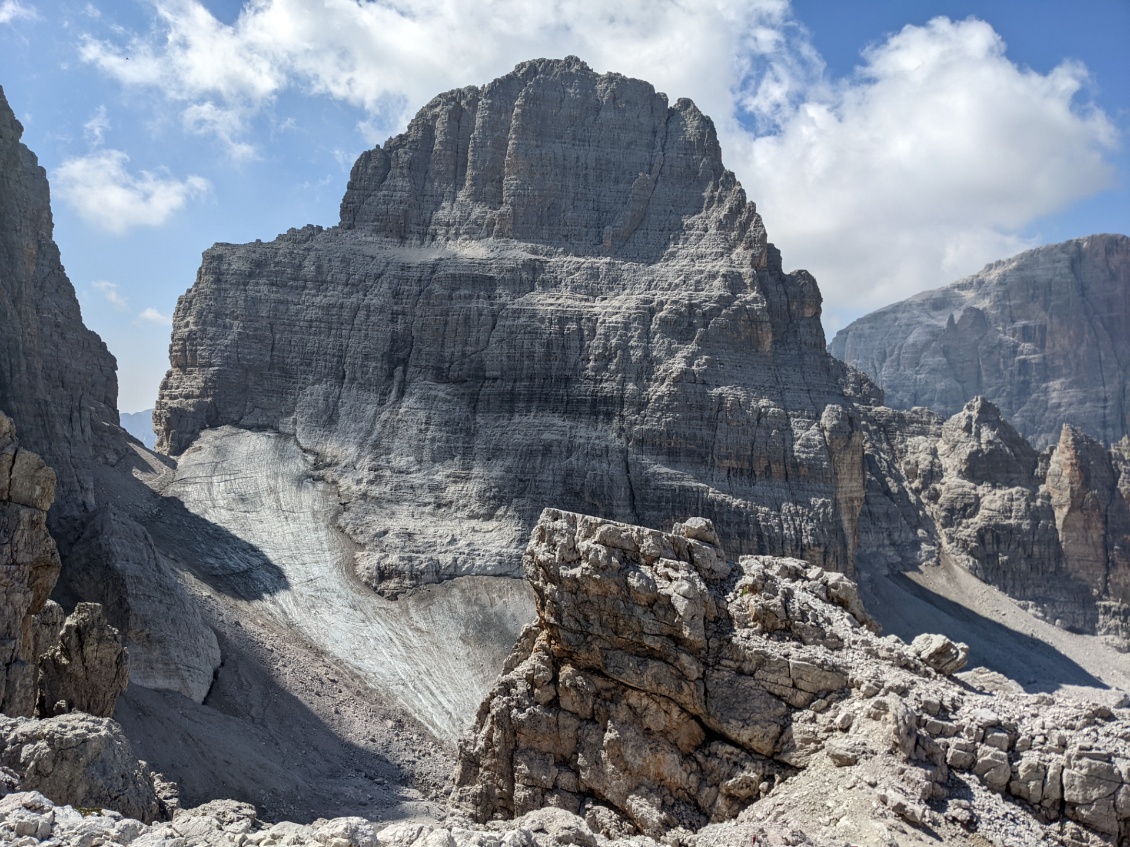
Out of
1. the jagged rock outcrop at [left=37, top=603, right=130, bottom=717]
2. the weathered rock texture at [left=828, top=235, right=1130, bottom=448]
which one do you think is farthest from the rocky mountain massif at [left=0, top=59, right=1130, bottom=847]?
the weathered rock texture at [left=828, top=235, right=1130, bottom=448]

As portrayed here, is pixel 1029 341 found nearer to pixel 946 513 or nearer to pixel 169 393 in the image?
pixel 946 513

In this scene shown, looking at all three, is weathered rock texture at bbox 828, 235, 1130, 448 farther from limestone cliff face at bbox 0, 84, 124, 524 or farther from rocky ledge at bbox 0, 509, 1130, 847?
rocky ledge at bbox 0, 509, 1130, 847

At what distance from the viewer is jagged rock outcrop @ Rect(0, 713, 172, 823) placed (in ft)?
60.4

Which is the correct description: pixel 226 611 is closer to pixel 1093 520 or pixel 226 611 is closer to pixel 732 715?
pixel 732 715

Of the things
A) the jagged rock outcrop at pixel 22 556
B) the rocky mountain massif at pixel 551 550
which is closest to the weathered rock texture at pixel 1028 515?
the rocky mountain massif at pixel 551 550

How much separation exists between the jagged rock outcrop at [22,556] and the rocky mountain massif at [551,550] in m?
0.31

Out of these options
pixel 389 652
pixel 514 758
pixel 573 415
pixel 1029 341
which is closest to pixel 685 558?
pixel 514 758

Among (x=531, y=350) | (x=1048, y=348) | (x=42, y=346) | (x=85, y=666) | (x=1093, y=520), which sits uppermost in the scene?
(x=1048, y=348)

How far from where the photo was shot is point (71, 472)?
180 ft

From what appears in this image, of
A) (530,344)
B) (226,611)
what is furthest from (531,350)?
(226,611)

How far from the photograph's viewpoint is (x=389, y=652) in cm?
6344

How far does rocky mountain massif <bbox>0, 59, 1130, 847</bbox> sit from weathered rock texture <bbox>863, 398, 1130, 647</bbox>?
375 mm

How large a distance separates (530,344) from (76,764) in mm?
65217

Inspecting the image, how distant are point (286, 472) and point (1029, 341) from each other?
13534cm
